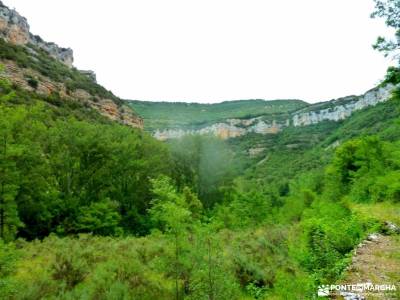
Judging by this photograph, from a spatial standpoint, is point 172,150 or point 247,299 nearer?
point 247,299

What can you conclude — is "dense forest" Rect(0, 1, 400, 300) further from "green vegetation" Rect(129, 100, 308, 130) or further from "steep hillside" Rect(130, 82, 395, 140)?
"green vegetation" Rect(129, 100, 308, 130)

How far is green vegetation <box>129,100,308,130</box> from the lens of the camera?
14969 centimetres

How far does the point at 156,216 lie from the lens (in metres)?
8.43

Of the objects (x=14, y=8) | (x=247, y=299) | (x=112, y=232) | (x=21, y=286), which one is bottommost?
(x=112, y=232)

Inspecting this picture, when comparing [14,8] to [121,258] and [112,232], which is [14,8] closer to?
[112,232]

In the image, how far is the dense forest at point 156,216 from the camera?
27.5 feet

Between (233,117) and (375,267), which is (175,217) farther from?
(233,117)

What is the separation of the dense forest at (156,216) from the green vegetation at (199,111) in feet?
310

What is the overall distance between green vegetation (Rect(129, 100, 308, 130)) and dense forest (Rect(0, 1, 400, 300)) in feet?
310

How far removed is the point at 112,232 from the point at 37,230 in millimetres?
4858

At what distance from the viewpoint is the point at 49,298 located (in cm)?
786

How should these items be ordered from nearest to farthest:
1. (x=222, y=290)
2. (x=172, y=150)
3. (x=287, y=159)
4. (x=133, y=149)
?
1. (x=222, y=290)
2. (x=133, y=149)
3. (x=172, y=150)
4. (x=287, y=159)

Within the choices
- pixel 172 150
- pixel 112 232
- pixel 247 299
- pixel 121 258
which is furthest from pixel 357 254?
pixel 172 150

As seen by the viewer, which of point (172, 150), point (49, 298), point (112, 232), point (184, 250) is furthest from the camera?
point (172, 150)
